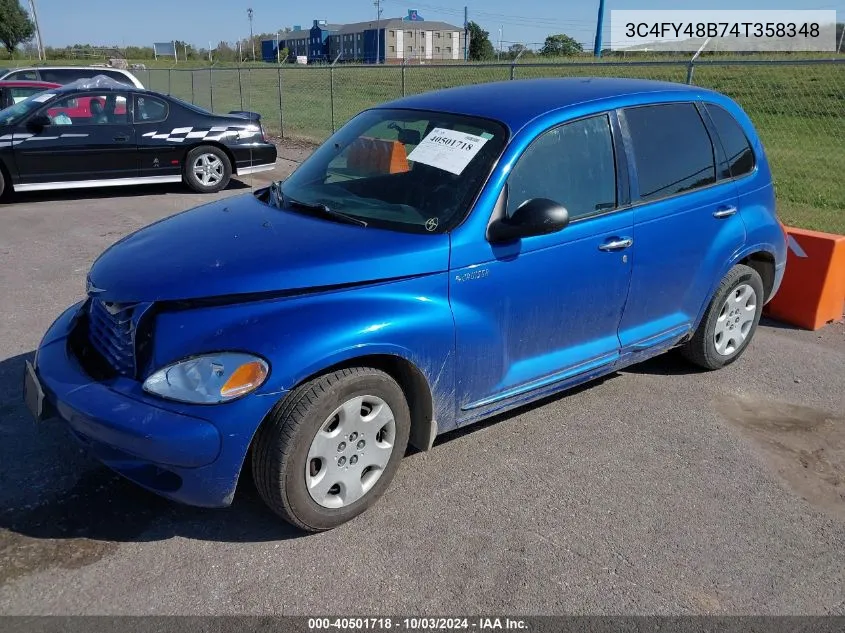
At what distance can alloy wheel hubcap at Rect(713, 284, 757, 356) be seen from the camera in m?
4.83

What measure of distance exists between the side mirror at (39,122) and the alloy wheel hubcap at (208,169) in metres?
1.96

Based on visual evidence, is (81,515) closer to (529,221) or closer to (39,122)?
(529,221)

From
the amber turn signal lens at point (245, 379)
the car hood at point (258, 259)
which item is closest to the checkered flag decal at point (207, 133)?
the car hood at point (258, 259)

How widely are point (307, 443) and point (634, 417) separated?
2.16m

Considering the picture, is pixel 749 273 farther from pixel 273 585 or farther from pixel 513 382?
pixel 273 585

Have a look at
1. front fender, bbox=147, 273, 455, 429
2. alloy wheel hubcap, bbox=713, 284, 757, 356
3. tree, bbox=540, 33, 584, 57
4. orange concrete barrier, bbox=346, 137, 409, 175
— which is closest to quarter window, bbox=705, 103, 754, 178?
alloy wheel hubcap, bbox=713, 284, 757, 356

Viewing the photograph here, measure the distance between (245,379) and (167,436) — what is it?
35 cm

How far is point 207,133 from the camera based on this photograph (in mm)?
10750

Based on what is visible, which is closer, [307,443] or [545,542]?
[307,443]

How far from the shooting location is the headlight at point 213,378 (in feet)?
9.21

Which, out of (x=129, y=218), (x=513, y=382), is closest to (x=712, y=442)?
(x=513, y=382)

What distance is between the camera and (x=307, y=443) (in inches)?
115

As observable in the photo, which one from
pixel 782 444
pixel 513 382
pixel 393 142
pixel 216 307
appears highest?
pixel 393 142

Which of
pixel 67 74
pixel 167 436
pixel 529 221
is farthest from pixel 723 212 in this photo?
pixel 67 74
